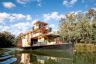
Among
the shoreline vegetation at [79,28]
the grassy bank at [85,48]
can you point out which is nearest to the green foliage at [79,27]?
the shoreline vegetation at [79,28]

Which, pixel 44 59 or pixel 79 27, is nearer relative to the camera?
pixel 44 59

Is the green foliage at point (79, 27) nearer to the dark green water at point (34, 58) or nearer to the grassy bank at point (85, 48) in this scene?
the grassy bank at point (85, 48)

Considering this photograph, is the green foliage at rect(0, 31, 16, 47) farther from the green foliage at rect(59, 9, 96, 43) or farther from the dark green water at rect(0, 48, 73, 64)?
the dark green water at rect(0, 48, 73, 64)

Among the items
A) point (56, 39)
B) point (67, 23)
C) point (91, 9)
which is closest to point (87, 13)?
point (91, 9)

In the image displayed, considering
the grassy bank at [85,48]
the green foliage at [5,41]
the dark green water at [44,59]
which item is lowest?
the dark green water at [44,59]

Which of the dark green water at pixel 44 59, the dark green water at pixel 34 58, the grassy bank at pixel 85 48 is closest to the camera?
the dark green water at pixel 34 58

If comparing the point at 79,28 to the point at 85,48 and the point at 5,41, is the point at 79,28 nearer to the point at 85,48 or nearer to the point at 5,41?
the point at 85,48

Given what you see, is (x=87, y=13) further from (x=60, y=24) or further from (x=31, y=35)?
(x=31, y=35)

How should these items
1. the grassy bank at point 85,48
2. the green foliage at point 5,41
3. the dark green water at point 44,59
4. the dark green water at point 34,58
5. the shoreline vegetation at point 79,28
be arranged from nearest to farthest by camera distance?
the dark green water at point 34,58
the dark green water at point 44,59
the grassy bank at point 85,48
the shoreline vegetation at point 79,28
the green foliage at point 5,41

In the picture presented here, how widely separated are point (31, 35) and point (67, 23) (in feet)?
44.9

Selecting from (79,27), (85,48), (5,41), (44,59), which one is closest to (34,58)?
(44,59)

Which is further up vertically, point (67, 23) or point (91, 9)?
point (91, 9)

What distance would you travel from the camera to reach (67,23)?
5044 centimetres

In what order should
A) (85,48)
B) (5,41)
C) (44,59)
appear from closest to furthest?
(44,59) < (85,48) < (5,41)
